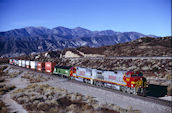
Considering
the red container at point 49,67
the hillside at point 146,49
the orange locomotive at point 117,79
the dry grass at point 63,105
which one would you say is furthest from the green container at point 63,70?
the hillside at point 146,49

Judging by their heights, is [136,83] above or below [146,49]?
below

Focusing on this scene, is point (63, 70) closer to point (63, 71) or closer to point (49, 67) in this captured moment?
point (63, 71)

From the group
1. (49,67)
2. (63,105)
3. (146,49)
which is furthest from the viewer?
(146,49)

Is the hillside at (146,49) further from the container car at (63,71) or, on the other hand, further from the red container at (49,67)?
the container car at (63,71)

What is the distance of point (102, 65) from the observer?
Answer: 5662 centimetres

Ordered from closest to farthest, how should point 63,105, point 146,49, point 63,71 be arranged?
1. point 63,105
2. point 63,71
3. point 146,49

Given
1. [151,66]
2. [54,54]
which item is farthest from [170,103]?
[54,54]

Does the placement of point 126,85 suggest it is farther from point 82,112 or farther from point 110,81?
point 82,112

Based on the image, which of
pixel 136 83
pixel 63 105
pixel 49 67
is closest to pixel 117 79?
pixel 136 83

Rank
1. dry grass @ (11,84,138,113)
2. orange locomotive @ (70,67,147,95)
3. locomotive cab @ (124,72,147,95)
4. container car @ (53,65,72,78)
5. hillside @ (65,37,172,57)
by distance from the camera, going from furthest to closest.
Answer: hillside @ (65,37,172,57) < container car @ (53,65,72,78) < orange locomotive @ (70,67,147,95) < locomotive cab @ (124,72,147,95) < dry grass @ (11,84,138,113)

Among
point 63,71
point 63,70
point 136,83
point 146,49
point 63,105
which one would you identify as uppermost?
point 146,49

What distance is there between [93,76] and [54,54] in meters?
75.4

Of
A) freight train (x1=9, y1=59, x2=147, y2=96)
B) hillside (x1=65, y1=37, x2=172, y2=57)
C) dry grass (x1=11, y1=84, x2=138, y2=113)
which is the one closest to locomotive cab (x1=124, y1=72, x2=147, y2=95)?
freight train (x1=9, y1=59, x2=147, y2=96)

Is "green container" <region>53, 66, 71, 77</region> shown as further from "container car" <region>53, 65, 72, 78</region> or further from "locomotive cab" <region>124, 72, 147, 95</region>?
"locomotive cab" <region>124, 72, 147, 95</region>
